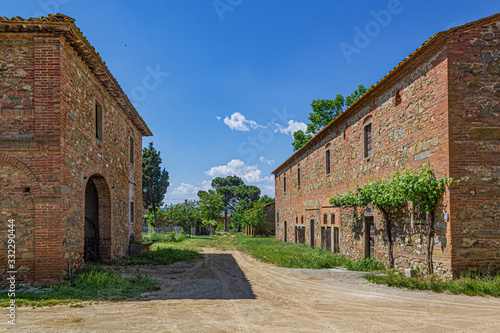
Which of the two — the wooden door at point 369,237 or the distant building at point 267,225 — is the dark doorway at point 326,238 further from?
the distant building at point 267,225

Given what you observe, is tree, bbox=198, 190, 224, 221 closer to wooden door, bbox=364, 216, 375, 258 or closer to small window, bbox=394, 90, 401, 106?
wooden door, bbox=364, 216, 375, 258

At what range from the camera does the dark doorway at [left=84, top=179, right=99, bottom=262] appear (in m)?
12.3

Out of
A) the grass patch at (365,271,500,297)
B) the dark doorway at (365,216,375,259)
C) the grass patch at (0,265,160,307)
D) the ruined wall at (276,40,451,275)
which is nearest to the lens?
the grass patch at (0,265,160,307)

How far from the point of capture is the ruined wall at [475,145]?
8.02 m

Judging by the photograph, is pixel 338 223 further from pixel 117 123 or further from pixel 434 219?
pixel 117 123

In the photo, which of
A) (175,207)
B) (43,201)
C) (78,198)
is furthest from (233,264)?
(175,207)

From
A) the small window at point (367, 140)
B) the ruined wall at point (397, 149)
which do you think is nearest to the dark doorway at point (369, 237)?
the ruined wall at point (397, 149)

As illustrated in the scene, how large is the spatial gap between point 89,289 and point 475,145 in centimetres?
995

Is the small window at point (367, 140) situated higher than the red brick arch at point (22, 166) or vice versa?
the small window at point (367, 140)

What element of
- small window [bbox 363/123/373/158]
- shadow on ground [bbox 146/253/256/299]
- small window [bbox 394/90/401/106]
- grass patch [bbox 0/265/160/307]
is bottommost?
shadow on ground [bbox 146/253/256/299]

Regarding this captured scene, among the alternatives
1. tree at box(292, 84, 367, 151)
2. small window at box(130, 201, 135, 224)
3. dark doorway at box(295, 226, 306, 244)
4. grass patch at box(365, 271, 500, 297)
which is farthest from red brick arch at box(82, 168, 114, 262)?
tree at box(292, 84, 367, 151)

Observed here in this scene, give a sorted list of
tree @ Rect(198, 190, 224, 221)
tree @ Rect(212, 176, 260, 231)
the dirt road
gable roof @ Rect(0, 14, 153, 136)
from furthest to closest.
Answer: tree @ Rect(212, 176, 260, 231), tree @ Rect(198, 190, 224, 221), gable roof @ Rect(0, 14, 153, 136), the dirt road

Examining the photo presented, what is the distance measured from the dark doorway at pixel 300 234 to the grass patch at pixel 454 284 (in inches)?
469

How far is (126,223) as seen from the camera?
1503 cm
